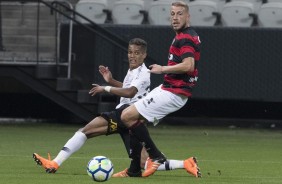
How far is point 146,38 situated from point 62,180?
10948mm

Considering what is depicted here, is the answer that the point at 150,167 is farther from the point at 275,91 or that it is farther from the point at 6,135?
the point at 275,91

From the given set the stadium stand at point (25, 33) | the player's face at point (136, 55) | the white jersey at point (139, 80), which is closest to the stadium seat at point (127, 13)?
the stadium stand at point (25, 33)

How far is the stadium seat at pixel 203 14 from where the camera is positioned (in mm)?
22406

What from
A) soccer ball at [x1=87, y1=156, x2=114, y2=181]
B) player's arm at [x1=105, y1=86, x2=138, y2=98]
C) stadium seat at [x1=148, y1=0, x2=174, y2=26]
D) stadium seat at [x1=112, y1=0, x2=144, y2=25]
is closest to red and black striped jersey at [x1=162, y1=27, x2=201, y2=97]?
player's arm at [x1=105, y1=86, x2=138, y2=98]

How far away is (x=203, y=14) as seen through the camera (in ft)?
73.6

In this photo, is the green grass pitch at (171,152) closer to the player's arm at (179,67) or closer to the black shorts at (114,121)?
the black shorts at (114,121)

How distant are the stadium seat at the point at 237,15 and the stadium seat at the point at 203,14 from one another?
0.22m

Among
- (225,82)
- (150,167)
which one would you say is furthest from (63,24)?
(150,167)

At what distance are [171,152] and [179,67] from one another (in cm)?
509

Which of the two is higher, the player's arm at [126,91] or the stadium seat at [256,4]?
the stadium seat at [256,4]

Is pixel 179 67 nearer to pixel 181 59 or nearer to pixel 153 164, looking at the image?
pixel 181 59

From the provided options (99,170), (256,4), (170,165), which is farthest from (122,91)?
→ (256,4)

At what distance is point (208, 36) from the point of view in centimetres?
2183

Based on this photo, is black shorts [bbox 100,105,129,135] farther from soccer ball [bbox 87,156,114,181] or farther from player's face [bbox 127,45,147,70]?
soccer ball [bbox 87,156,114,181]
